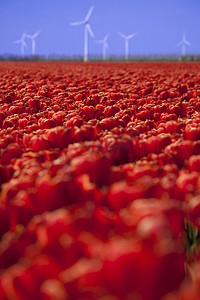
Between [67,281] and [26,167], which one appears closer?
[67,281]

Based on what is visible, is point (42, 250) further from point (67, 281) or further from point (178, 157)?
point (178, 157)

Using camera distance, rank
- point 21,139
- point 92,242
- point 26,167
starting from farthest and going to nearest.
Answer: point 21,139
point 26,167
point 92,242

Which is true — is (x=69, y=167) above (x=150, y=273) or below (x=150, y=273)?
above

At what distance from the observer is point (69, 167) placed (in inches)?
66.2

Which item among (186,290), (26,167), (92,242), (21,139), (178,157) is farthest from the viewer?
(21,139)

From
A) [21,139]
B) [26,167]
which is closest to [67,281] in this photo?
[26,167]

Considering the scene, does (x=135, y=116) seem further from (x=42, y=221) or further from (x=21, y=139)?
(x=42, y=221)

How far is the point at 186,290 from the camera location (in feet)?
3.14

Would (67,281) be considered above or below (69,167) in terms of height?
below

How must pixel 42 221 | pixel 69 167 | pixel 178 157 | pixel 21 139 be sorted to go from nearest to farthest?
pixel 42 221 → pixel 69 167 → pixel 178 157 → pixel 21 139

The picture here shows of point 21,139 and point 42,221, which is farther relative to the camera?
point 21,139

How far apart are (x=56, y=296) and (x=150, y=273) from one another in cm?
25

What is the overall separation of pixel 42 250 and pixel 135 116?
305 centimetres

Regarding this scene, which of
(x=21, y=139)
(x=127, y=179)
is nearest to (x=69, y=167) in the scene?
(x=127, y=179)
